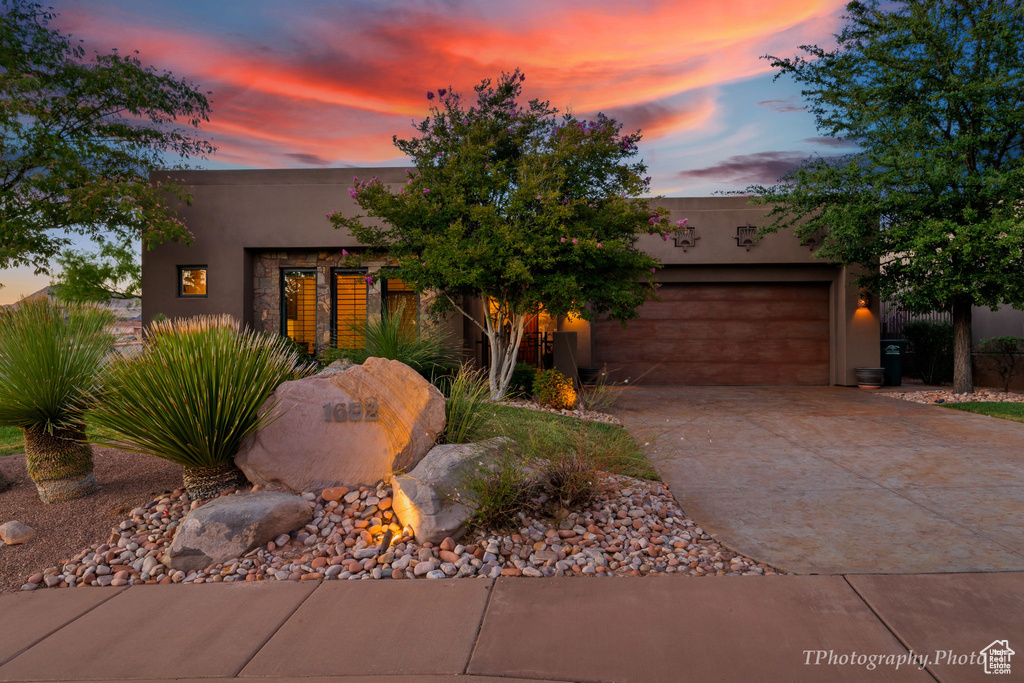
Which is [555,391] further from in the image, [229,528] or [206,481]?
[229,528]

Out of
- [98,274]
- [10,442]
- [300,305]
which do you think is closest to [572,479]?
[10,442]

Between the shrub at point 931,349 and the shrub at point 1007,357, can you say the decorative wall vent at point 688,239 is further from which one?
the shrub at point 1007,357

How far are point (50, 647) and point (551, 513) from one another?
2828mm

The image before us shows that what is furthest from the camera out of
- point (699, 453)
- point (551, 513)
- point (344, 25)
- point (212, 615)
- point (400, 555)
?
point (344, 25)

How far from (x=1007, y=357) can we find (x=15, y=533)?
Result: 55.8ft

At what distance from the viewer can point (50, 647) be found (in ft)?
9.23

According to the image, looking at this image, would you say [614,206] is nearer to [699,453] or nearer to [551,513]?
[699,453]

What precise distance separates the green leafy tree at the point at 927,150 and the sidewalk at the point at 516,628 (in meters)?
9.72

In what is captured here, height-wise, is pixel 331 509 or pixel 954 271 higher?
pixel 954 271

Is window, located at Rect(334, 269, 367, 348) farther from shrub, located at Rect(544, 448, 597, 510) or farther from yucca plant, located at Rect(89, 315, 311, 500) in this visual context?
shrub, located at Rect(544, 448, 597, 510)

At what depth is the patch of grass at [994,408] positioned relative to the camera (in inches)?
366

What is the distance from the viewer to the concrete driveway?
371cm

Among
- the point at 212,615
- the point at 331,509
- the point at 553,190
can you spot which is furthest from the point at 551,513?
the point at 553,190

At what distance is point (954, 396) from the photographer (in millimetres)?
11836
